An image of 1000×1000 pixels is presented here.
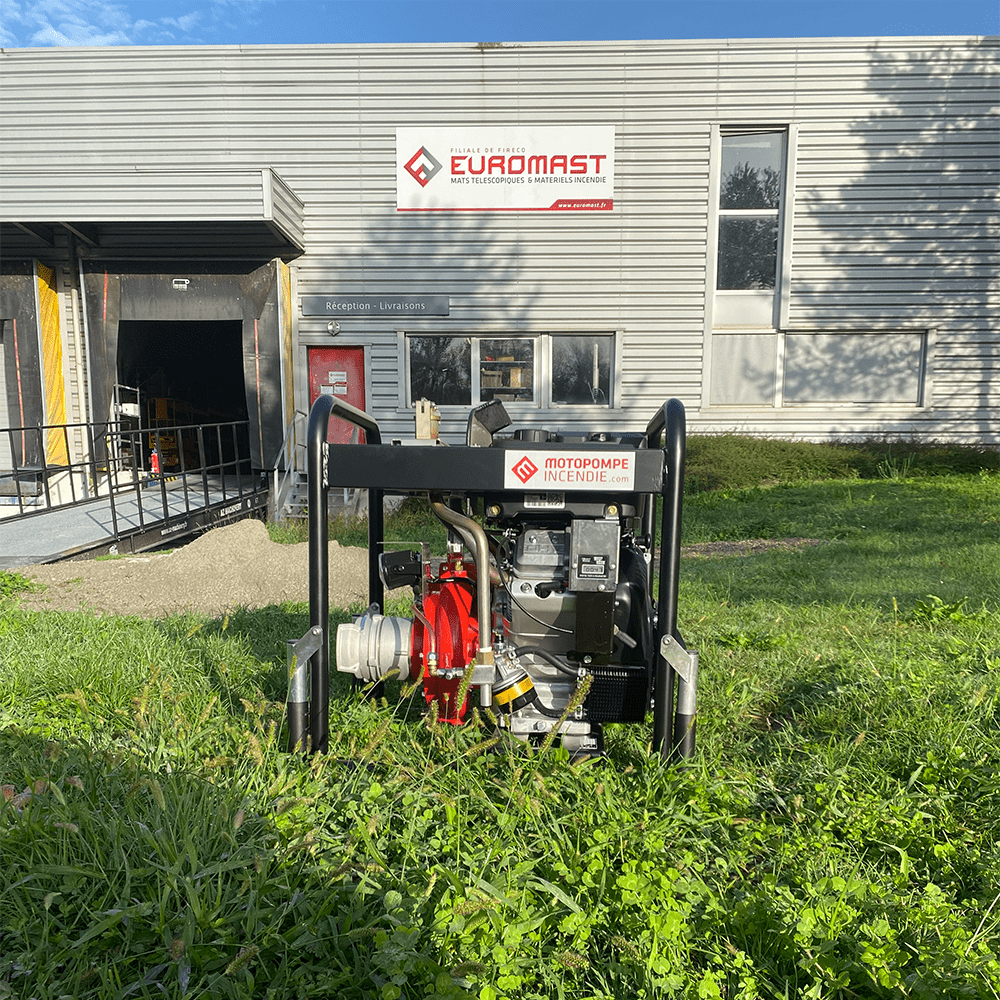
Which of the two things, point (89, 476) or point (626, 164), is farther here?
point (626, 164)

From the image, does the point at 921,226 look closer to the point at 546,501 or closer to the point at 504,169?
the point at 504,169

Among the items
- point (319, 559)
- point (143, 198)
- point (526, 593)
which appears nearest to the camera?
point (319, 559)

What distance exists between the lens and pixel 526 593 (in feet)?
7.99

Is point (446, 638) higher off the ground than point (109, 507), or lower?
higher

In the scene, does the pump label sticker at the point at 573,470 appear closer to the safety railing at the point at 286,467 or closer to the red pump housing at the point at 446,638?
the red pump housing at the point at 446,638

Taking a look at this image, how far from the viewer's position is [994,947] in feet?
5.49

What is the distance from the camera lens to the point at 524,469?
7.13 ft

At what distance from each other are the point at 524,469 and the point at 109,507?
325 inches

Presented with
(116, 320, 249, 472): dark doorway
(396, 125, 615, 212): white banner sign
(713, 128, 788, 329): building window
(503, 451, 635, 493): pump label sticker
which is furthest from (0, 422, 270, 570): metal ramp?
(713, 128, 788, 329): building window

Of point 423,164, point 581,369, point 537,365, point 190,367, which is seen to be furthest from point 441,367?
point 190,367

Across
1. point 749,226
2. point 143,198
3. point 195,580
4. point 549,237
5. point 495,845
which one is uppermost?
point 749,226

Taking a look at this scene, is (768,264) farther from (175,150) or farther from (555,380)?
(175,150)

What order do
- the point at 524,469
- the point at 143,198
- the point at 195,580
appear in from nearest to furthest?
the point at 524,469 < the point at 195,580 < the point at 143,198

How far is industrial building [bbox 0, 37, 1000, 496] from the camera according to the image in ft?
35.8
